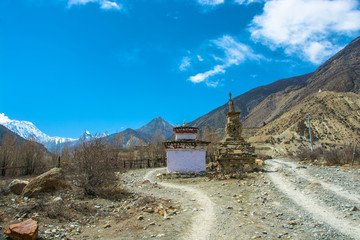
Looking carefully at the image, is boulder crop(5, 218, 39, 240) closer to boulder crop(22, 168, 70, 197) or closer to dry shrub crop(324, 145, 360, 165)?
boulder crop(22, 168, 70, 197)

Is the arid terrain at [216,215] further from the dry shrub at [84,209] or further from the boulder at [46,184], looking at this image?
the boulder at [46,184]

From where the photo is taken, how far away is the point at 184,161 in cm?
1670

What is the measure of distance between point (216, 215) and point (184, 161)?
32.7ft

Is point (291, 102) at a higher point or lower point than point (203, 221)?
higher

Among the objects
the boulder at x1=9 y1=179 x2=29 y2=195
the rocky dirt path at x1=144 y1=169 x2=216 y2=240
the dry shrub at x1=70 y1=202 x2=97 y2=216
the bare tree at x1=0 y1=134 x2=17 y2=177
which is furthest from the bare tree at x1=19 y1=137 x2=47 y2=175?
the rocky dirt path at x1=144 y1=169 x2=216 y2=240

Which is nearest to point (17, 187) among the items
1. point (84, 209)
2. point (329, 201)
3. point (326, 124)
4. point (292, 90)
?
point (84, 209)

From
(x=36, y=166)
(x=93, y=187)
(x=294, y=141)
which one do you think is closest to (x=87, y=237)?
(x=93, y=187)

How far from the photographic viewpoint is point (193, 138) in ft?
59.0

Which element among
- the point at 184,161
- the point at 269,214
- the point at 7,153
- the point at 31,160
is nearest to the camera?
the point at 269,214

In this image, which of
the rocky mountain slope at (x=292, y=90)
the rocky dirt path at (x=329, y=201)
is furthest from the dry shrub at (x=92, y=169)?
the rocky mountain slope at (x=292, y=90)

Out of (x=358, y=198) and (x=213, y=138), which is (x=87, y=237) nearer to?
(x=358, y=198)

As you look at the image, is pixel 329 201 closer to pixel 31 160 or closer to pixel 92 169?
pixel 92 169

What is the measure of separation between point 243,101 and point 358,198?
155081 mm

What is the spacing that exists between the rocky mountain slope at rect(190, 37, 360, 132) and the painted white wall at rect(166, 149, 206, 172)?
80431 millimetres
